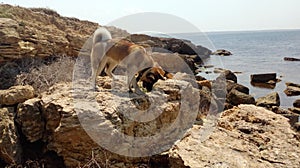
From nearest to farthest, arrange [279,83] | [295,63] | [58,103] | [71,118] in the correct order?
[71,118]
[58,103]
[279,83]
[295,63]

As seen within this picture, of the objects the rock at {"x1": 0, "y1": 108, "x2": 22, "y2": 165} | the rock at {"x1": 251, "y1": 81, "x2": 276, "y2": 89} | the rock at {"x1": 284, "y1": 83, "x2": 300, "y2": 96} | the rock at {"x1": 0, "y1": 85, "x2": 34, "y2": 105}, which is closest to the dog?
the rock at {"x1": 0, "y1": 85, "x2": 34, "y2": 105}

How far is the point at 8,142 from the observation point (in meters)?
4.57

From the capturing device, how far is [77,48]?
11.4 metres

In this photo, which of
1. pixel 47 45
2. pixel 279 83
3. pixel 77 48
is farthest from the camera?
pixel 279 83

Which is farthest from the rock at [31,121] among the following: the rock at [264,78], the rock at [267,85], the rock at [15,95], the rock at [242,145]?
the rock at [264,78]

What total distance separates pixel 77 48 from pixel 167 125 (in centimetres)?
752

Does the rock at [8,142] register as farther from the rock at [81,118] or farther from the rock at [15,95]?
the rock at [15,95]

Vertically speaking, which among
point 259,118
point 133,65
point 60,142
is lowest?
point 60,142

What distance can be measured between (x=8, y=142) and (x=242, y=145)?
3.69 m

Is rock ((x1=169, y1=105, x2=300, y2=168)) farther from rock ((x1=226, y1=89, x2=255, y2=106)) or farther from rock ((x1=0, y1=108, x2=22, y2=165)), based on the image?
rock ((x1=226, y1=89, x2=255, y2=106))

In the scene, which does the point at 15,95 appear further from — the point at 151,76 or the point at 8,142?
the point at 151,76

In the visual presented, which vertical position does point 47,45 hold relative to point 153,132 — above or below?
above

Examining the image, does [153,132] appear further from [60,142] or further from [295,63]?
[295,63]

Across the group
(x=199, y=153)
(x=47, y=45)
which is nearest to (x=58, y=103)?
(x=199, y=153)
